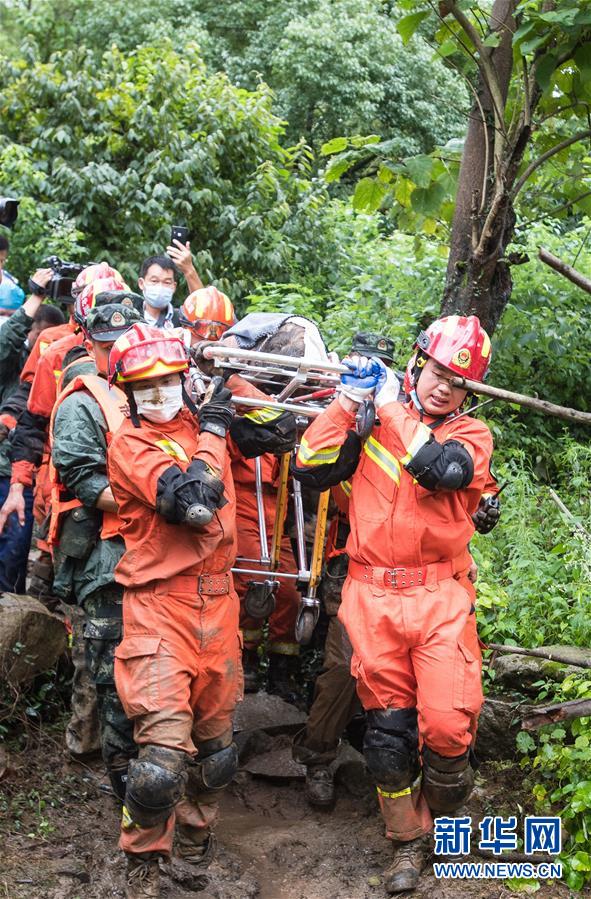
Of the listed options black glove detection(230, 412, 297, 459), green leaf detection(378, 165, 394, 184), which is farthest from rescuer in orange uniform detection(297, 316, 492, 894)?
green leaf detection(378, 165, 394, 184)

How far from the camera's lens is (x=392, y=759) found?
4.19 metres

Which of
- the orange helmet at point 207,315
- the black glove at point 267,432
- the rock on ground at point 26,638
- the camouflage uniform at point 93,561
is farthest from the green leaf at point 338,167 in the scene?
the rock on ground at point 26,638

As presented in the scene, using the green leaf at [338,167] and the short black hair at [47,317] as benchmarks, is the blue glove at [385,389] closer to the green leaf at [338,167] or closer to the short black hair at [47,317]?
the green leaf at [338,167]

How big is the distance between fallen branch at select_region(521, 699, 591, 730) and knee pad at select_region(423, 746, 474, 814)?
300mm

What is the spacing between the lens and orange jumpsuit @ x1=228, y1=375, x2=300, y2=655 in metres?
→ 5.46

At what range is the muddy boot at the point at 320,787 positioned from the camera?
512cm

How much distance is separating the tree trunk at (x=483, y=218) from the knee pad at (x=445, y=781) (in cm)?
249

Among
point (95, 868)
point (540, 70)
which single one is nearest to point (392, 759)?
point (95, 868)

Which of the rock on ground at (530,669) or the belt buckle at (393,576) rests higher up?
the belt buckle at (393,576)

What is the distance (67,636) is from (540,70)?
3841 mm

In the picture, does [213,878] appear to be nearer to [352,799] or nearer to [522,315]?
[352,799]

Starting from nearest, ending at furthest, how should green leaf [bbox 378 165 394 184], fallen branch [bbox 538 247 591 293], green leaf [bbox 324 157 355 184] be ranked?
fallen branch [bbox 538 247 591 293]
green leaf [bbox 378 165 394 184]
green leaf [bbox 324 157 355 184]

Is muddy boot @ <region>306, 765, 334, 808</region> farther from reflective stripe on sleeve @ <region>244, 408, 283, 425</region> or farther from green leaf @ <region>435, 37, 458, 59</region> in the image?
green leaf @ <region>435, 37, 458, 59</region>

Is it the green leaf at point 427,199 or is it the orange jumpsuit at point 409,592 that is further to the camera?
the green leaf at point 427,199
